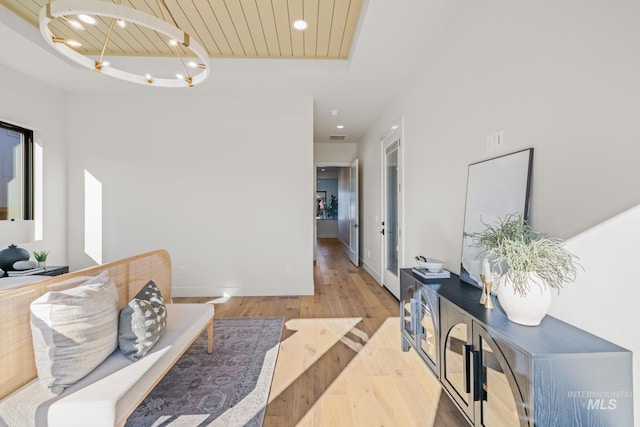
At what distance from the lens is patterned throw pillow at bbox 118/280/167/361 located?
62.2 inches

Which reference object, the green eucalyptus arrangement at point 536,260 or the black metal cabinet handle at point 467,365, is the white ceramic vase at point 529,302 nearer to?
the green eucalyptus arrangement at point 536,260

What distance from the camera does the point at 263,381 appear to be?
208 centimetres

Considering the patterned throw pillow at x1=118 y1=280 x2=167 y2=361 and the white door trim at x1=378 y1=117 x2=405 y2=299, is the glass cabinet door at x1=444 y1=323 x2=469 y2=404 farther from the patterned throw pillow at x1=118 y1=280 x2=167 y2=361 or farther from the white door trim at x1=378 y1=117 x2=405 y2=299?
the white door trim at x1=378 y1=117 x2=405 y2=299

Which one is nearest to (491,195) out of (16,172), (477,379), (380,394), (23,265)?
(477,379)

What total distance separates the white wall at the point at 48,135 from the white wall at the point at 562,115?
461 cm

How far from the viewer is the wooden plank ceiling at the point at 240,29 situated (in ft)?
8.21

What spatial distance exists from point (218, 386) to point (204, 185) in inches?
109

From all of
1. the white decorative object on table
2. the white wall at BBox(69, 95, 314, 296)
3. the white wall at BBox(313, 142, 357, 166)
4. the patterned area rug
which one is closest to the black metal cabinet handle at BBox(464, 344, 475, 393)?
the patterned area rug

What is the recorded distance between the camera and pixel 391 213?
4.27 m

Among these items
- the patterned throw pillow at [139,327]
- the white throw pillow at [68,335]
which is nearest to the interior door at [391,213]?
the patterned throw pillow at [139,327]

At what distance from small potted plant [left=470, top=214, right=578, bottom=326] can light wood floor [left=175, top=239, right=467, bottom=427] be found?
91 cm

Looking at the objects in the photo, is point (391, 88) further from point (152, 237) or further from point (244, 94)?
point (152, 237)

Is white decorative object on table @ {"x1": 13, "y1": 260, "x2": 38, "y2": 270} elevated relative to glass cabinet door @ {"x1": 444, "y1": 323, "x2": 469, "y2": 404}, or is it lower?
elevated

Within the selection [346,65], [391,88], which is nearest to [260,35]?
[346,65]
